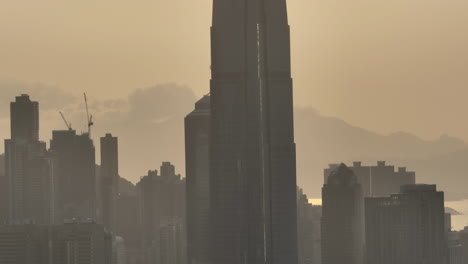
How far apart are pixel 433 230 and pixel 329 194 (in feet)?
31.3

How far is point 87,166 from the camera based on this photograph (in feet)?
601

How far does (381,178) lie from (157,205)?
2496cm

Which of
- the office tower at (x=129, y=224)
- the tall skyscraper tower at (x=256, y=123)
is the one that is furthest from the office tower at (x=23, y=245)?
the office tower at (x=129, y=224)

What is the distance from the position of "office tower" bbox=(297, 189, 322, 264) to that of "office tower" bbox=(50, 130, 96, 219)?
20206 millimetres

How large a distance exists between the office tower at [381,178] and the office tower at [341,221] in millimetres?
4152

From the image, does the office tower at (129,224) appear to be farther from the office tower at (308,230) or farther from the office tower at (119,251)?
the office tower at (308,230)

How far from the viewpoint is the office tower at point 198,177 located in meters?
153

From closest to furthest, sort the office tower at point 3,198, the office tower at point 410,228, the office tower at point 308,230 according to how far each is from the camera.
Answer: the office tower at point 308,230
the office tower at point 410,228
the office tower at point 3,198

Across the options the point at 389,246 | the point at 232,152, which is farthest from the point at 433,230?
the point at 232,152

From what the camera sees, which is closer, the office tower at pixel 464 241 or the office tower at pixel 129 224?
the office tower at pixel 464 241

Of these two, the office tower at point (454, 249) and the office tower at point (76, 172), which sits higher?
the office tower at point (76, 172)

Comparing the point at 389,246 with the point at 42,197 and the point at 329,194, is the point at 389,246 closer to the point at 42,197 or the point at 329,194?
the point at 329,194

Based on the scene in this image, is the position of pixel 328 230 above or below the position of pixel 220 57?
below

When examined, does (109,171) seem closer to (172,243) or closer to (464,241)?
(172,243)
